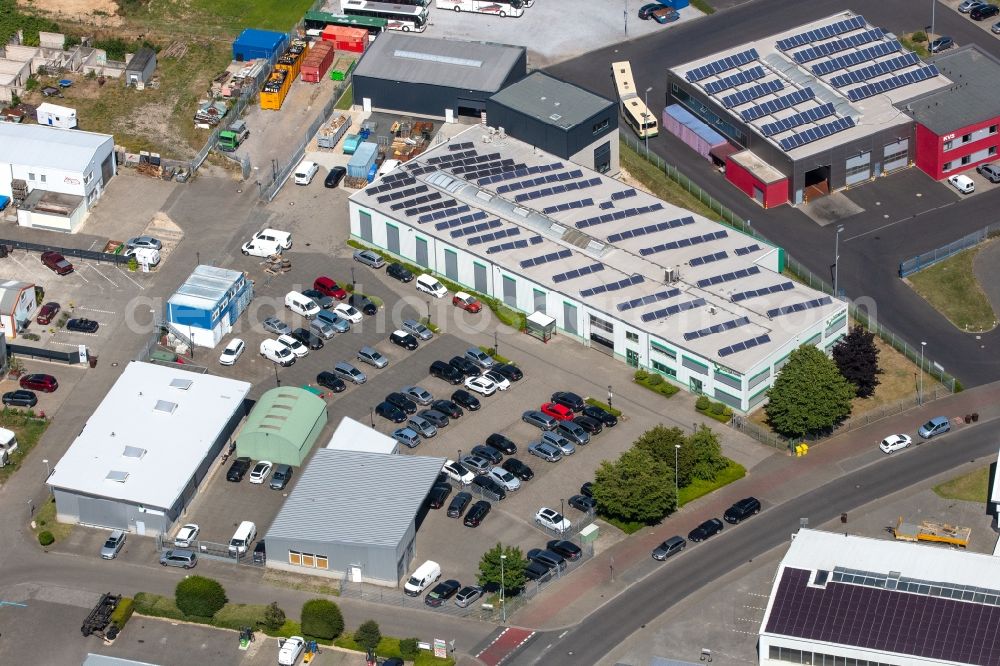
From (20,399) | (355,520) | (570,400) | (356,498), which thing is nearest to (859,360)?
(570,400)

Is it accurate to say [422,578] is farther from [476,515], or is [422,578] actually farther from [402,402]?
[402,402]

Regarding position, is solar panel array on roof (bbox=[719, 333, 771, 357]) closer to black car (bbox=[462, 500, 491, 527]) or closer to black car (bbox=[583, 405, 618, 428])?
black car (bbox=[583, 405, 618, 428])

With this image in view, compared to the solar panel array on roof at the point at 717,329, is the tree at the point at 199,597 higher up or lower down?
lower down

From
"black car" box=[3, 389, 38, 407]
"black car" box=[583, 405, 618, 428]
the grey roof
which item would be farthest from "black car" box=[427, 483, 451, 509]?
"black car" box=[3, 389, 38, 407]

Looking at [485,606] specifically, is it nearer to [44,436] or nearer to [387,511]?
[387,511]

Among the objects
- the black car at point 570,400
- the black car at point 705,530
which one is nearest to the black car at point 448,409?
the black car at point 570,400

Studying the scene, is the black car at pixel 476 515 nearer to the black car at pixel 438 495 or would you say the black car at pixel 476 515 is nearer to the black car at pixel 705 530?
the black car at pixel 438 495

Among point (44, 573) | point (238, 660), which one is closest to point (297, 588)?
point (238, 660)
